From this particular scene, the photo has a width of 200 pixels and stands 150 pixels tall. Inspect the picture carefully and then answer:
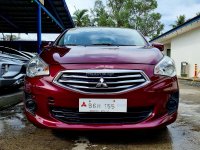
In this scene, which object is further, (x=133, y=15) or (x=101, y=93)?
(x=133, y=15)

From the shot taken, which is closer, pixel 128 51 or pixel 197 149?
pixel 197 149

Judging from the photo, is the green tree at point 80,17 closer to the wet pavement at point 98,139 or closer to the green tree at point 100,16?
the green tree at point 100,16

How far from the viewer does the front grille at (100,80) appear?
360 centimetres

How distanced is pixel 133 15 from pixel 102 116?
55.2m

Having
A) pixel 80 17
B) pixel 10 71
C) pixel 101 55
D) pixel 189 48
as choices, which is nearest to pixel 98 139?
pixel 101 55

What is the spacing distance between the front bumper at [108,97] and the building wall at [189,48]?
17.5m

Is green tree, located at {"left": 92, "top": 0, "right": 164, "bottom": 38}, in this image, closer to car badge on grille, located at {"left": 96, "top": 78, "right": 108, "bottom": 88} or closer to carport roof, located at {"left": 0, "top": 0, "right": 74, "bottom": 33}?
carport roof, located at {"left": 0, "top": 0, "right": 74, "bottom": 33}

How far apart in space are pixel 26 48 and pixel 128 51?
30162mm

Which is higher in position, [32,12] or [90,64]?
[32,12]

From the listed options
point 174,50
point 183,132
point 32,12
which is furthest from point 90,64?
point 174,50

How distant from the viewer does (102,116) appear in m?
3.66

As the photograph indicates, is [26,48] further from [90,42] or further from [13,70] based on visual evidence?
[90,42]

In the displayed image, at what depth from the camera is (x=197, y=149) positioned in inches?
143

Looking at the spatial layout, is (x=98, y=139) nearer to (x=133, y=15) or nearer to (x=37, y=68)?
(x=37, y=68)
